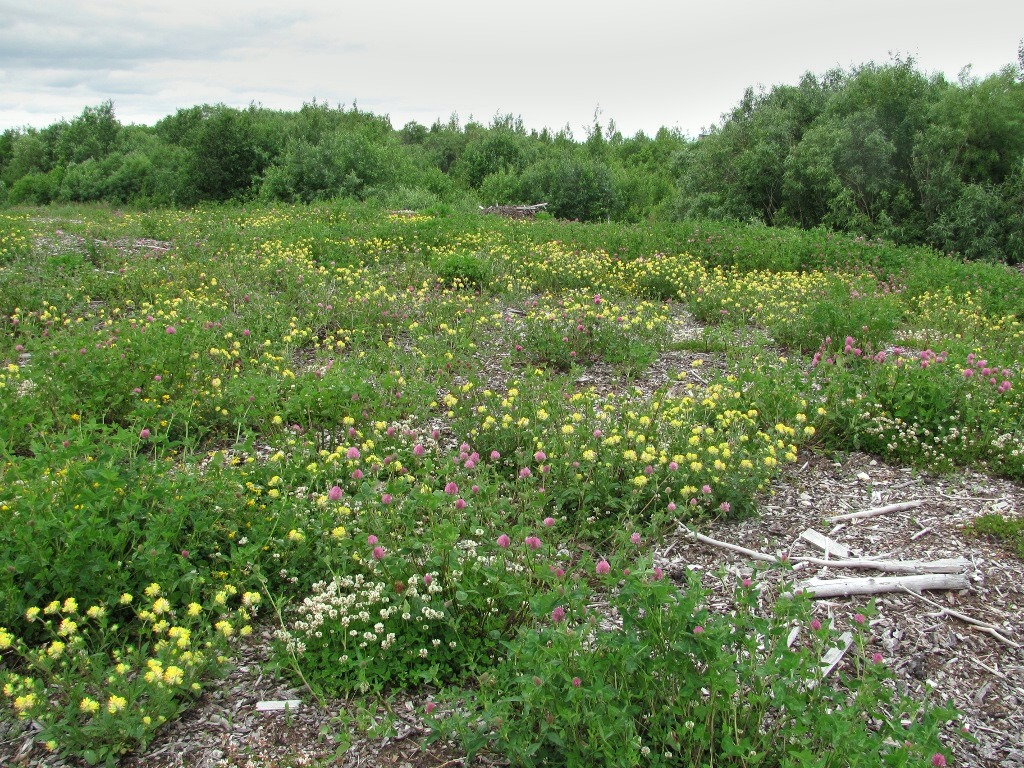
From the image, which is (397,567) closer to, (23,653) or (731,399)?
(23,653)

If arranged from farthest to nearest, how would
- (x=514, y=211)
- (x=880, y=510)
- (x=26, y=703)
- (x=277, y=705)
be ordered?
(x=514, y=211), (x=880, y=510), (x=277, y=705), (x=26, y=703)

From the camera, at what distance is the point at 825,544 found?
3664mm

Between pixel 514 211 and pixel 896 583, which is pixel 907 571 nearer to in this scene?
pixel 896 583

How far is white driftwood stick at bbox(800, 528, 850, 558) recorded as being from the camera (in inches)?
142

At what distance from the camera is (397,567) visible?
2.87m

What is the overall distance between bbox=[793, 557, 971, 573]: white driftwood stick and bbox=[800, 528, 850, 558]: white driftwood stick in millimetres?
97

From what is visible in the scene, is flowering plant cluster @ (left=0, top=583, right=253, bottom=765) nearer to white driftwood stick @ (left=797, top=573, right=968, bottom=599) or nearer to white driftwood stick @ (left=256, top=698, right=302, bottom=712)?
white driftwood stick @ (left=256, top=698, right=302, bottom=712)

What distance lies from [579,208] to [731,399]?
20858 millimetres

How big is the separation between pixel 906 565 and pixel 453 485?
2252 millimetres

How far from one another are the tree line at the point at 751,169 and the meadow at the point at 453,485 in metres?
8.11

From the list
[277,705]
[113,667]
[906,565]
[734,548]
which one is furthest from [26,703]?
[906,565]

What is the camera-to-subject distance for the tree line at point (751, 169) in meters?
15.4

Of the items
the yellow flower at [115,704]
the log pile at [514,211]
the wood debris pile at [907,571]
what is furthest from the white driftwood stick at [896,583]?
the log pile at [514,211]

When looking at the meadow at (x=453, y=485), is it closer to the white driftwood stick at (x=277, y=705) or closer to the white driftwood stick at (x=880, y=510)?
the white driftwood stick at (x=277, y=705)
